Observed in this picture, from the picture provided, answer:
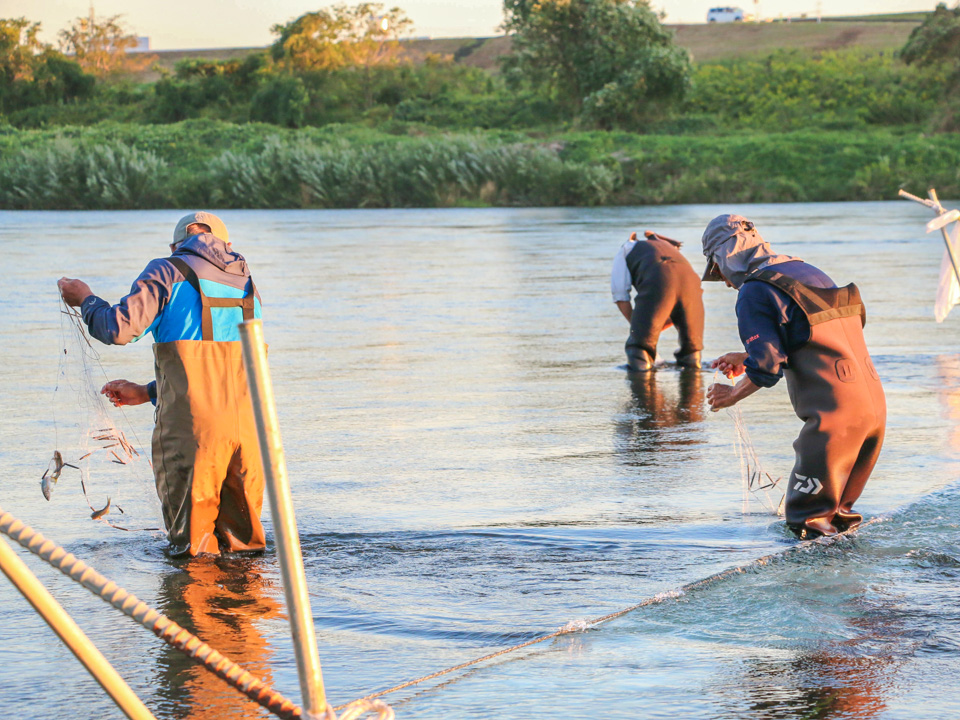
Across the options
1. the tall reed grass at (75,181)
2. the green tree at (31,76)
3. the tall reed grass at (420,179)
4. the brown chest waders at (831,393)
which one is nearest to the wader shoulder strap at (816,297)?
the brown chest waders at (831,393)

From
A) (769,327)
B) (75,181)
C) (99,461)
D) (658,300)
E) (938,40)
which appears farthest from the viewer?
(938,40)

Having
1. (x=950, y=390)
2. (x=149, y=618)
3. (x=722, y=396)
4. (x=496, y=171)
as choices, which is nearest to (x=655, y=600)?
(x=722, y=396)

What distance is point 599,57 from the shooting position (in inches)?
2549

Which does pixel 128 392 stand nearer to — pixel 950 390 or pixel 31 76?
pixel 950 390

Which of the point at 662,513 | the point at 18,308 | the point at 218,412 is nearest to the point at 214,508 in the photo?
the point at 218,412

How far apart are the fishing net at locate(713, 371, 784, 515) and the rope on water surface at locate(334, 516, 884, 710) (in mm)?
572

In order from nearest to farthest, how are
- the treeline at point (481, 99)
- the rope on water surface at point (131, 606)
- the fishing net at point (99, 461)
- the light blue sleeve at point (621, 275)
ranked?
1. the rope on water surface at point (131, 606)
2. the fishing net at point (99, 461)
3. the light blue sleeve at point (621, 275)
4. the treeline at point (481, 99)

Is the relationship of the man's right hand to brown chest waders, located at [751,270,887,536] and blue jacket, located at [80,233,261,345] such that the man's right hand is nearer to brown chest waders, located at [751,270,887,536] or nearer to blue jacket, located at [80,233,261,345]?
blue jacket, located at [80,233,261,345]

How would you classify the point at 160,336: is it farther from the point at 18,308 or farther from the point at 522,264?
the point at 522,264

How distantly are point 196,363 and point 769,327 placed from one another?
2520mm

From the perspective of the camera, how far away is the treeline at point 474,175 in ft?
159

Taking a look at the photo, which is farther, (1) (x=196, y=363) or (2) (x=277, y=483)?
(1) (x=196, y=363)

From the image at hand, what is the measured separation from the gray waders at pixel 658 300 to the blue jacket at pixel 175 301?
6471 millimetres

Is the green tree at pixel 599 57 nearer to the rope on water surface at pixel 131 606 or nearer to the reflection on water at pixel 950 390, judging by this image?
the reflection on water at pixel 950 390
